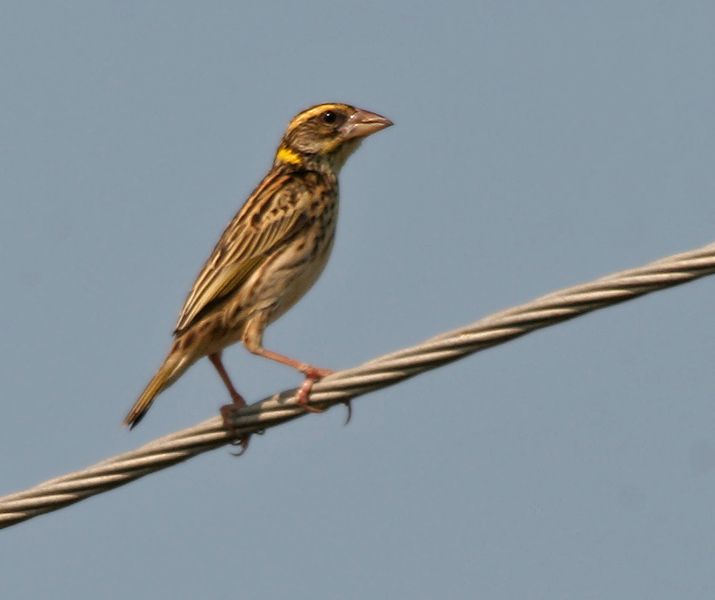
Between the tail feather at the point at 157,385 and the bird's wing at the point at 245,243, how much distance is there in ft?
0.73

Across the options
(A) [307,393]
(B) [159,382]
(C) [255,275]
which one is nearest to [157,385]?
(B) [159,382]

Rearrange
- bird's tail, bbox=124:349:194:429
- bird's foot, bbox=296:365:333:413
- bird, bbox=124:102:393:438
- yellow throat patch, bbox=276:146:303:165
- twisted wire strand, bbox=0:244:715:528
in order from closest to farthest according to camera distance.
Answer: twisted wire strand, bbox=0:244:715:528, bird's foot, bbox=296:365:333:413, bird's tail, bbox=124:349:194:429, bird, bbox=124:102:393:438, yellow throat patch, bbox=276:146:303:165

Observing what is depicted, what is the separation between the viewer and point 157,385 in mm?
10930

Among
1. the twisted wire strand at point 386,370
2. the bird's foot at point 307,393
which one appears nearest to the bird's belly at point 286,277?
the bird's foot at point 307,393

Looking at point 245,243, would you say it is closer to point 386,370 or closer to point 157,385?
point 157,385

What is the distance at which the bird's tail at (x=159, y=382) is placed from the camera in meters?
10.8

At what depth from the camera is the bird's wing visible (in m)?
11.2

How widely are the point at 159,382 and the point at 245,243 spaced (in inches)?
44.2

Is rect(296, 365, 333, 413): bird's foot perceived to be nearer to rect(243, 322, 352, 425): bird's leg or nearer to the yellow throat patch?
rect(243, 322, 352, 425): bird's leg

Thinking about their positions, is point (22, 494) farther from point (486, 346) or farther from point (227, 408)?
point (486, 346)

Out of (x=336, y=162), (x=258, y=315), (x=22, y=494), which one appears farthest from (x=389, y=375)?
(x=336, y=162)

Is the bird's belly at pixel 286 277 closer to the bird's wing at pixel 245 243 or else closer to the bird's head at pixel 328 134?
the bird's wing at pixel 245 243

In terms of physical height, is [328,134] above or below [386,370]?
above

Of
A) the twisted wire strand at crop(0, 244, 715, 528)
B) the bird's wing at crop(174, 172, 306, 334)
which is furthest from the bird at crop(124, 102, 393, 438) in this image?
the twisted wire strand at crop(0, 244, 715, 528)
